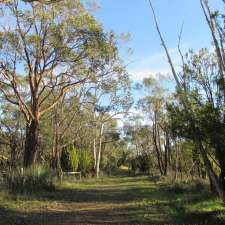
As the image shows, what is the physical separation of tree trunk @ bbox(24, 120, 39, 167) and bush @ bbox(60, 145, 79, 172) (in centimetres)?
1469

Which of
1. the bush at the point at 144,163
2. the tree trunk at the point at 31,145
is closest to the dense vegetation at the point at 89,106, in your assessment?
the tree trunk at the point at 31,145

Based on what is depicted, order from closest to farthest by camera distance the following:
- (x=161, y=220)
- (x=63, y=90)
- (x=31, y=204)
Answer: (x=161, y=220) < (x=31, y=204) < (x=63, y=90)

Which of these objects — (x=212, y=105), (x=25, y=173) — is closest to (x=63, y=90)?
(x=25, y=173)

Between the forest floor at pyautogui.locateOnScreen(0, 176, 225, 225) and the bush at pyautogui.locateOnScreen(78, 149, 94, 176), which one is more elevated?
the bush at pyautogui.locateOnScreen(78, 149, 94, 176)

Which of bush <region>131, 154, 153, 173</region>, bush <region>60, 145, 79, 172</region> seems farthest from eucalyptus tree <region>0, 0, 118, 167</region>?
bush <region>131, 154, 153, 173</region>

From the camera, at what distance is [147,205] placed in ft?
53.3

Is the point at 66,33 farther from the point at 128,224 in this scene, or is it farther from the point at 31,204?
the point at 128,224

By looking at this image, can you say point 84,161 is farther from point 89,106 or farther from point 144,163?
point 144,163

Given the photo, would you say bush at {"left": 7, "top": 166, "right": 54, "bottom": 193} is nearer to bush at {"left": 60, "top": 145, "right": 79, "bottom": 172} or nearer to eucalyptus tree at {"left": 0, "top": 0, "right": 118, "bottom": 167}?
eucalyptus tree at {"left": 0, "top": 0, "right": 118, "bottom": 167}

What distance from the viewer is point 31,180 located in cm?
1991

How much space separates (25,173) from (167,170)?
24755mm

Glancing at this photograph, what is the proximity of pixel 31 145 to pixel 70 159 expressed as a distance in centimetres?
1568

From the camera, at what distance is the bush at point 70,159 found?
38.7 metres

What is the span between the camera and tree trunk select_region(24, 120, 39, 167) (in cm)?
2324
